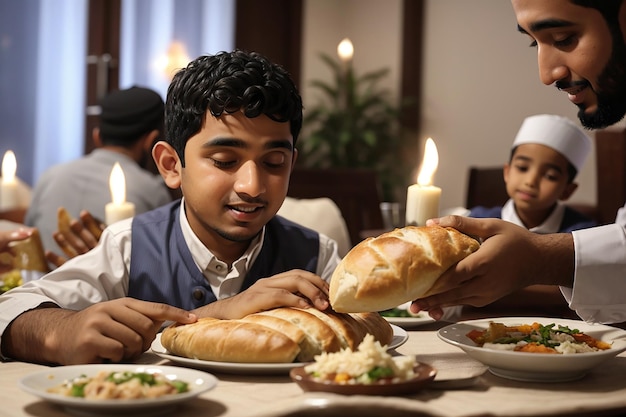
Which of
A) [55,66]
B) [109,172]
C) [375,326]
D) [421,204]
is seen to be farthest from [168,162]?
[55,66]

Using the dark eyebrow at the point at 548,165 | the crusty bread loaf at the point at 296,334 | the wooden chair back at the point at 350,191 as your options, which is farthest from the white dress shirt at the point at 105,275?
the wooden chair back at the point at 350,191

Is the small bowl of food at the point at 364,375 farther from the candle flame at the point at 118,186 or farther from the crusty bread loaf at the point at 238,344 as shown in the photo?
the candle flame at the point at 118,186

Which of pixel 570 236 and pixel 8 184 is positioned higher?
pixel 570 236

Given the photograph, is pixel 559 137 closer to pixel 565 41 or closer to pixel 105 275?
pixel 565 41

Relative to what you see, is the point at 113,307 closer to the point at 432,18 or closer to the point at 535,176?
the point at 535,176

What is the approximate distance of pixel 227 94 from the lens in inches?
87.4

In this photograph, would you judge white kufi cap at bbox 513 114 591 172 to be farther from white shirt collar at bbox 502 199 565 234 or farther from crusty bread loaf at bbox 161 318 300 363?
crusty bread loaf at bbox 161 318 300 363

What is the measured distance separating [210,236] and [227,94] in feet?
1.35

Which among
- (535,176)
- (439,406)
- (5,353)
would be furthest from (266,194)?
(535,176)

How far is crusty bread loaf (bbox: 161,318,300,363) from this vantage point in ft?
5.20

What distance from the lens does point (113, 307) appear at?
1.72m

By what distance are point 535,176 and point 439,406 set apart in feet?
10.3

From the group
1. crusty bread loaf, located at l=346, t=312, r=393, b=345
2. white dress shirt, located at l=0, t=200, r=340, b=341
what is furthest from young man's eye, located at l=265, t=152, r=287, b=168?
crusty bread loaf, located at l=346, t=312, r=393, b=345

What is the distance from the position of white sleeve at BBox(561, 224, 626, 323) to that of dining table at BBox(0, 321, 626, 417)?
27 centimetres
